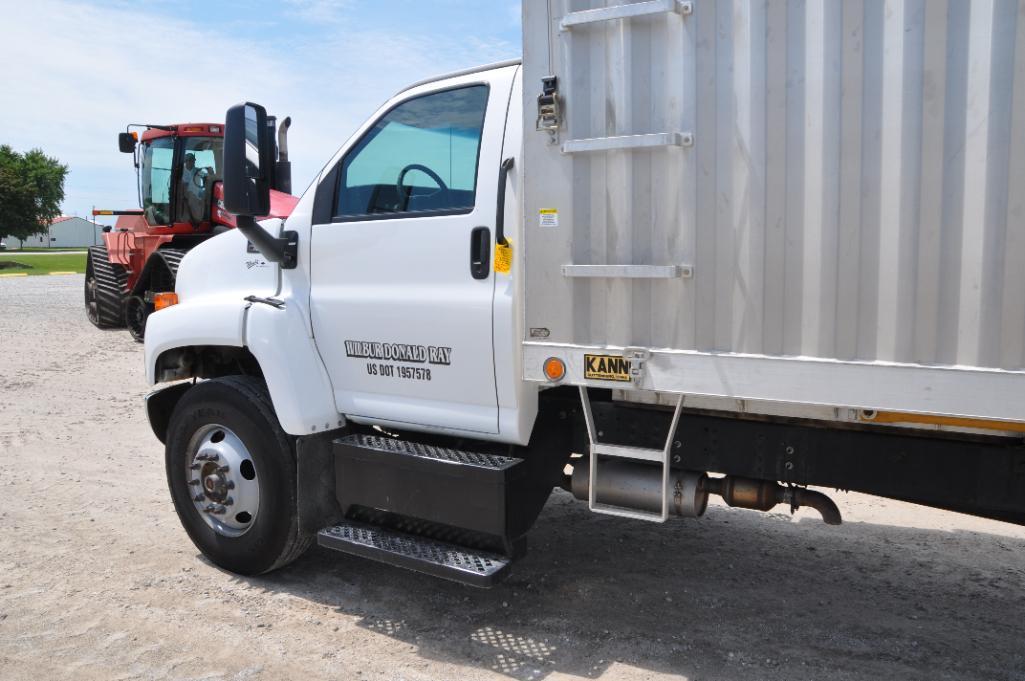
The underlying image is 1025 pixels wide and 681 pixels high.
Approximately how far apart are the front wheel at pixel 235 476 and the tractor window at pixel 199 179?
34.3ft

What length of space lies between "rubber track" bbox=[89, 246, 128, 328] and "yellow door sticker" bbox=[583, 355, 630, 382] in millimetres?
13781

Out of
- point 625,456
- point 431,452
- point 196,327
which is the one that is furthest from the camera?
point 196,327

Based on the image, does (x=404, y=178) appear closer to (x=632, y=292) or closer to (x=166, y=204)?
(x=632, y=292)

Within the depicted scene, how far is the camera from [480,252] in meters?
3.77

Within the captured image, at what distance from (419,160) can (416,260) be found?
50cm

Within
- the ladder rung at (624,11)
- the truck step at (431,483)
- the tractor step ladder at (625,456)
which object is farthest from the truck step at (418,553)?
the ladder rung at (624,11)

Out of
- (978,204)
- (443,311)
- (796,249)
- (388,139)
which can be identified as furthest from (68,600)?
(978,204)

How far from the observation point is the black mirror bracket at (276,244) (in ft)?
13.7

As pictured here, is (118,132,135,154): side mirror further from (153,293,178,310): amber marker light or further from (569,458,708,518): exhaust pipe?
(569,458,708,518): exhaust pipe

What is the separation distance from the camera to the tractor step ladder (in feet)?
11.5

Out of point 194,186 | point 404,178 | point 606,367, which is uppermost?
point 194,186

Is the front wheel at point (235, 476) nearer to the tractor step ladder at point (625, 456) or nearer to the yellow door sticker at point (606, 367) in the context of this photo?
the tractor step ladder at point (625, 456)

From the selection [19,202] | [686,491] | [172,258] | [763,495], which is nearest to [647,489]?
[686,491]

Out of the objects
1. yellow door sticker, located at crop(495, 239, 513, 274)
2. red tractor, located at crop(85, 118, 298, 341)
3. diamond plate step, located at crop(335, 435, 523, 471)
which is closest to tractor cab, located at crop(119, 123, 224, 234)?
red tractor, located at crop(85, 118, 298, 341)
